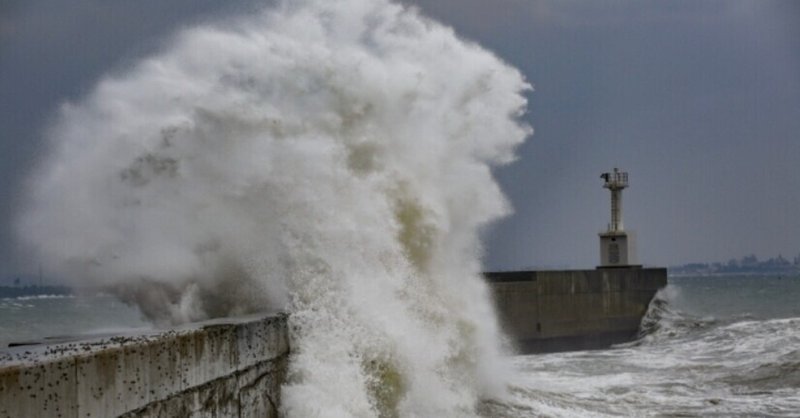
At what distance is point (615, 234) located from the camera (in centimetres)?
2927

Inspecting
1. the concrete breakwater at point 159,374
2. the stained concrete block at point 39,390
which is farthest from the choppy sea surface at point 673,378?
the stained concrete block at point 39,390

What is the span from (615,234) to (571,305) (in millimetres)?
5336

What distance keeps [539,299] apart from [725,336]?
4347mm

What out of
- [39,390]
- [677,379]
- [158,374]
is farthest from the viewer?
[677,379]

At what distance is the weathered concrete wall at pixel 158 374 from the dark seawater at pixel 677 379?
3380 mm

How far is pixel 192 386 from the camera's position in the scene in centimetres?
591

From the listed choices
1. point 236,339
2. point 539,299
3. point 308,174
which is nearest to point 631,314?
point 539,299

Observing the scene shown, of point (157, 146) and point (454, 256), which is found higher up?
point (157, 146)

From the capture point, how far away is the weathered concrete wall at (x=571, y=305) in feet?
75.4

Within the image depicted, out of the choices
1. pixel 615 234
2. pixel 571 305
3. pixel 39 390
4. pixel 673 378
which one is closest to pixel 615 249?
pixel 615 234

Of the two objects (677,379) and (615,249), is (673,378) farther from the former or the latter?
(615,249)

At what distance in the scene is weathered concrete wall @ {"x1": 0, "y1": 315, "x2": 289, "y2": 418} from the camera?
4.20m

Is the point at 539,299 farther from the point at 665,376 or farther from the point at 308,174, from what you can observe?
the point at 308,174

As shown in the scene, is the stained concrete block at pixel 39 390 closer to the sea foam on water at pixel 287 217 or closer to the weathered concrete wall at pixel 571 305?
the sea foam on water at pixel 287 217
